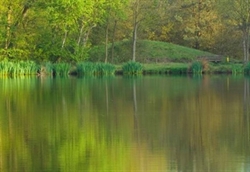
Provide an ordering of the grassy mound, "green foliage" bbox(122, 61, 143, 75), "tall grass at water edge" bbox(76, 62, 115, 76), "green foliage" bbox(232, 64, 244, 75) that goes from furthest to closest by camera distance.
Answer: the grassy mound, "green foliage" bbox(232, 64, 244, 75), "green foliage" bbox(122, 61, 143, 75), "tall grass at water edge" bbox(76, 62, 115, 76)

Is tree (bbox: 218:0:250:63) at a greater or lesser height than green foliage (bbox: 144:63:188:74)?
greater

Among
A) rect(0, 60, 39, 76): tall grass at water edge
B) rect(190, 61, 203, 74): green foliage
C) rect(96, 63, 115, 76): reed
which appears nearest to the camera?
rect(0, 60, 39, 76): tall grass at water edge

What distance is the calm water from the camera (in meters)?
10.8

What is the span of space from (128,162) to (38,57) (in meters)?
38.6

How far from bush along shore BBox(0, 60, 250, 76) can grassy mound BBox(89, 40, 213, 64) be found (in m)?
3.66

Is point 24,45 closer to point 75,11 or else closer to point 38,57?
point 38,57

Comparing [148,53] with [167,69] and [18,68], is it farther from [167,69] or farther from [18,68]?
[18,68]

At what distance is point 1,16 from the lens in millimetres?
48500

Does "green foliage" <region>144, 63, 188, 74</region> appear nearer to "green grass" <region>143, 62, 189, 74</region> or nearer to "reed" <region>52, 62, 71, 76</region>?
"green grass" <region>143, 62, 189, 74</region>

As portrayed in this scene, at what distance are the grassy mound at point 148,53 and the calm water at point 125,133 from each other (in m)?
27.3

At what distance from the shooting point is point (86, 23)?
49.7 metres

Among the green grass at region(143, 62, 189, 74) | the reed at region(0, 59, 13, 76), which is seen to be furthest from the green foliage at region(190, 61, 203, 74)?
the reed at region(0, 59, 13, 76)

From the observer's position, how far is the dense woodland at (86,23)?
48.1m

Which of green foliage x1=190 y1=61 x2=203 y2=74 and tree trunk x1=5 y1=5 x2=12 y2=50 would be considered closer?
green foliage x1=190 y1=61 x2=203 y2=74
